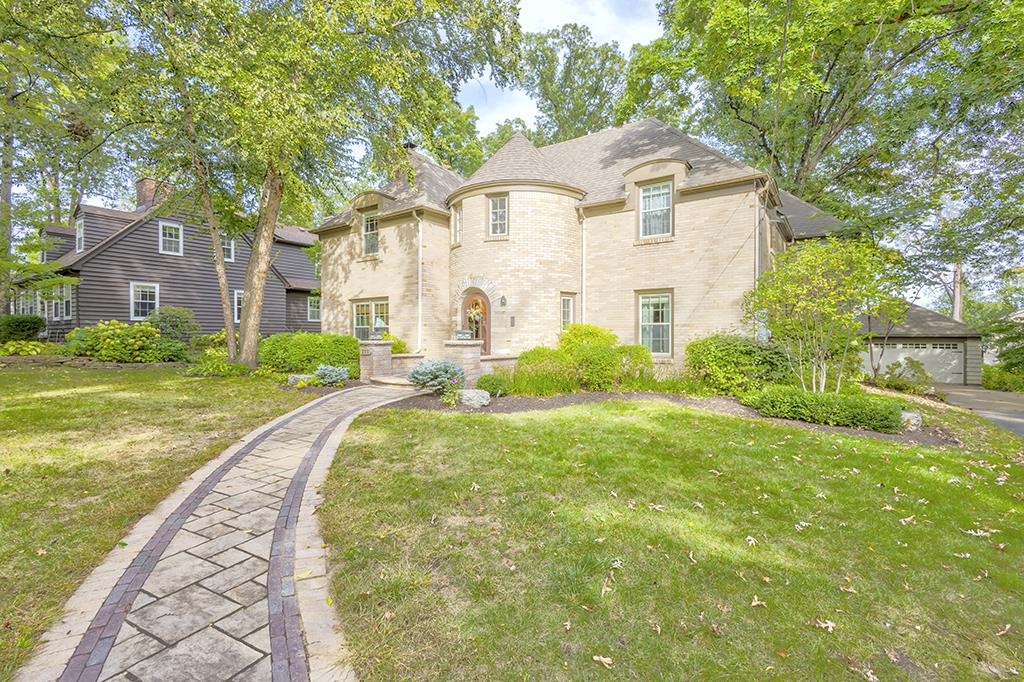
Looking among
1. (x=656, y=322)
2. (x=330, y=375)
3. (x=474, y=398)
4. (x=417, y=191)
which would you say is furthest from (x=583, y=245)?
(x=330, y=375)

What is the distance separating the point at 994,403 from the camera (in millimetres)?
12609

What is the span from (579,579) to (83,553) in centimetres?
383

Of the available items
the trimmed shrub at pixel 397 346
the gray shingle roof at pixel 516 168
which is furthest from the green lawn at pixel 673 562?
the gray shingle roof at pixel 516 168

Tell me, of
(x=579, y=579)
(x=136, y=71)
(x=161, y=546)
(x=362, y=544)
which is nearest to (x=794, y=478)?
(x=579, y=579)

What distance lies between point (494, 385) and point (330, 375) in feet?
16.0

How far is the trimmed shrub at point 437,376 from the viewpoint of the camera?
9.81 m

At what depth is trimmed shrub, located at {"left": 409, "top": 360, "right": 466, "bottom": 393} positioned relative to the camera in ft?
32.2

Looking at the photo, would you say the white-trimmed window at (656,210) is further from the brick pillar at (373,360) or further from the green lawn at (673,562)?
the brick pillar at (373,360)

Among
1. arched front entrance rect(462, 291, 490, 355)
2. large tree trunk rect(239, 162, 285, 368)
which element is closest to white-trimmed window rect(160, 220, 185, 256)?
large tree trunk rect(239, 162, 285, 368)

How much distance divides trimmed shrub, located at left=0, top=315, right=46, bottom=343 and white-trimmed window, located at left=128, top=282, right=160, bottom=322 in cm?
404

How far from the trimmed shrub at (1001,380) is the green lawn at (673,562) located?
1521cm

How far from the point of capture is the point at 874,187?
15492mm

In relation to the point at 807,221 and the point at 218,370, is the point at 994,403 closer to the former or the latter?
the point at 807,221

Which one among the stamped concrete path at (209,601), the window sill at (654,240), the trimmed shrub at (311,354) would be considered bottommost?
the stamped concrete path at (209,601)
